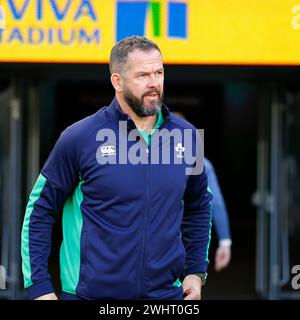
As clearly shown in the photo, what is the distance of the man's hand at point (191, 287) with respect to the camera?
2781mm

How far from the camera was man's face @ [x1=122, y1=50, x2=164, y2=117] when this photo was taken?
8.41 feet

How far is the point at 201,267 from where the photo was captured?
113 inches

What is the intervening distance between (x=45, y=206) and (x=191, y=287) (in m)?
0.68

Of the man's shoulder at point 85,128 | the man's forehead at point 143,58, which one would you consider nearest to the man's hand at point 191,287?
the man's shoulder at point 85,128

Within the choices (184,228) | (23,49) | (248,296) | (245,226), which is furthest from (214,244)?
(184,228)

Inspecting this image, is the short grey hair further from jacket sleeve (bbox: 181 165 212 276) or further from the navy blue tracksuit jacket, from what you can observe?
jacket sleeve (bbox: 181 165 212 276)

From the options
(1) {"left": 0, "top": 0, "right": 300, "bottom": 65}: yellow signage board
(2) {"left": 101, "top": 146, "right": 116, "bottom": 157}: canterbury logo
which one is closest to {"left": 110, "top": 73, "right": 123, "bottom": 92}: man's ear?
(2) {"left": 101, "top": 146, "right": 116, "bottom": 157}: canterbury logo

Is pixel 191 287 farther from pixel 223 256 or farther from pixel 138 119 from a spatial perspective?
pixel 223 256

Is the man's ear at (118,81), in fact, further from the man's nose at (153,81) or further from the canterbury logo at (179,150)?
the canterbury logo at (179,150)

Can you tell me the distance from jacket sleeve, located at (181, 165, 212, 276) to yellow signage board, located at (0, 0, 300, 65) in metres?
2.80

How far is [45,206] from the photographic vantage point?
261 cm
